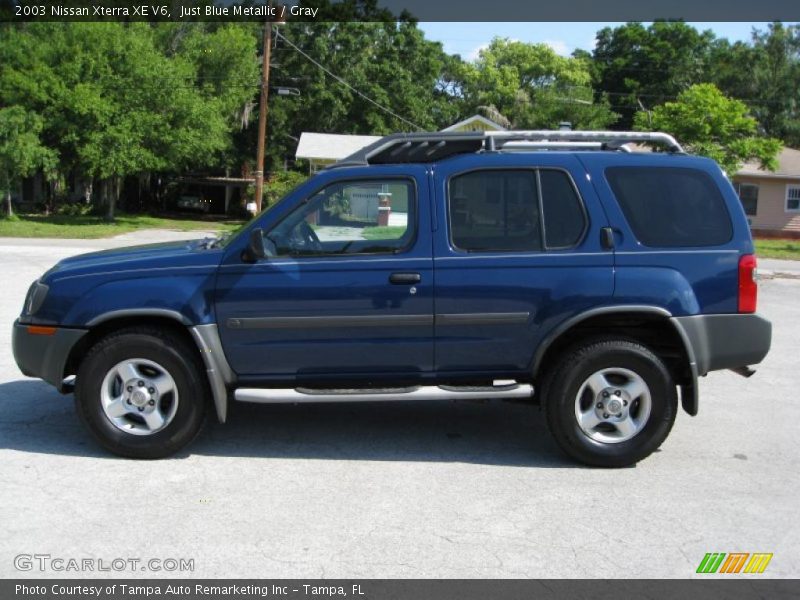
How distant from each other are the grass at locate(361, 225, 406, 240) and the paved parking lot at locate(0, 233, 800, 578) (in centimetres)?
150

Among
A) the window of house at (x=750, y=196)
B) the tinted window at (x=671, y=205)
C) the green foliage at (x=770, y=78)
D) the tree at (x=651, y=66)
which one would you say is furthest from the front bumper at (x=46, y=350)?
the tree at (x=651, y=66)

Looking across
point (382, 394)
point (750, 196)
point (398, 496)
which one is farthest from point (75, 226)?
point (750, 196)

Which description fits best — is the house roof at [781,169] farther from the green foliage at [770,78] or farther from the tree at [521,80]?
the tree at [521,80]

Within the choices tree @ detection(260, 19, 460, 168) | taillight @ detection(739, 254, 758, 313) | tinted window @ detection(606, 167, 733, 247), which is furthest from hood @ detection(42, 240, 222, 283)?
tree @ detection(260, 19, 460, 168)

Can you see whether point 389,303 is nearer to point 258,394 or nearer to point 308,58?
point 258,394

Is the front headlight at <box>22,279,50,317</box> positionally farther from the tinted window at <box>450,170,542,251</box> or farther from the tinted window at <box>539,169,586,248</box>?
the tinted window at <box>539,169,586,248</box>

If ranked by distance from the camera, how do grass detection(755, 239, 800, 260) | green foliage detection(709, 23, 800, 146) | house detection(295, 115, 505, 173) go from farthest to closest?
green foliage detection(709, 23, 800, 146)
house detection(295, 115, 505, 173)
grass detection(755, 239, 800, 260)

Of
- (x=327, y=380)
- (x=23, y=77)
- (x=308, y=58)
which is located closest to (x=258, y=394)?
(x=327, y=380)

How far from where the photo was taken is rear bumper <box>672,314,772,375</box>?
5.39m

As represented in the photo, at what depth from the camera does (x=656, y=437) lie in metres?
5.44

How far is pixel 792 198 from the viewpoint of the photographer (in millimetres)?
38531

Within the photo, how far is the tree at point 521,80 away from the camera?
61284 millimetres

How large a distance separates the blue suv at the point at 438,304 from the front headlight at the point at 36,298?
0.05ft

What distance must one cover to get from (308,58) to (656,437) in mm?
44216
